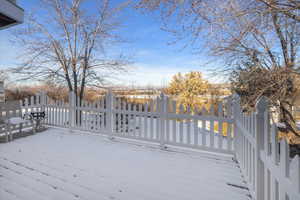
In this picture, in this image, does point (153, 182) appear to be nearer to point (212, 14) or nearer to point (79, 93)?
point (212, 14)

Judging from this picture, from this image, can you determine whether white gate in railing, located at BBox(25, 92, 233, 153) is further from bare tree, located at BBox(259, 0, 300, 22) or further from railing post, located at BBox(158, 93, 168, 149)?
bare tree, located at BBox(259, 0, 300, 22)

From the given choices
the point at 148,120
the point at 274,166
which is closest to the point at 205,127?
the point at 148,120

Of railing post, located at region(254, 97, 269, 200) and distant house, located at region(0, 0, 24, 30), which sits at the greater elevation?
distant house, located at region(0, 0, 24, 30)

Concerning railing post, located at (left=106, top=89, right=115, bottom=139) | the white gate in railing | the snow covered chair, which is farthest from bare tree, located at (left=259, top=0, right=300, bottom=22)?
the snow covered chair

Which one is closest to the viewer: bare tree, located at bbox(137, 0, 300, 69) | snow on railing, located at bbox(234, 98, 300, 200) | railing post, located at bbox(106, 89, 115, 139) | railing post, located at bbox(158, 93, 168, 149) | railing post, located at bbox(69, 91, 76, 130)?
snow on railing, located at bbox(234, 98, 300, 200)

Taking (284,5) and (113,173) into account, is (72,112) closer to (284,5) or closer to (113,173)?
(113,173)

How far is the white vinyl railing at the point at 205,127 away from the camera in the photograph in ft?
3.88

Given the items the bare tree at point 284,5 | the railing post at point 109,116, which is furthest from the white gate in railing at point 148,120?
the bare tree at point 284,5

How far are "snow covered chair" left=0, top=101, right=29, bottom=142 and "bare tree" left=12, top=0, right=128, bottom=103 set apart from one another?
2.53 metres

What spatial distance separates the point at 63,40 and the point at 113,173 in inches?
265

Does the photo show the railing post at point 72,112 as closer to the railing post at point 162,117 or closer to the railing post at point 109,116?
the railing post at point 109,116

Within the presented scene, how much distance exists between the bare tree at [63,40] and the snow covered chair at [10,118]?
253 cm

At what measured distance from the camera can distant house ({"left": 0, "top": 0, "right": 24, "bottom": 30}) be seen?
73.0 inches

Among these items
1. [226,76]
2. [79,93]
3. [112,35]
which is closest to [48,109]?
[79,93]
